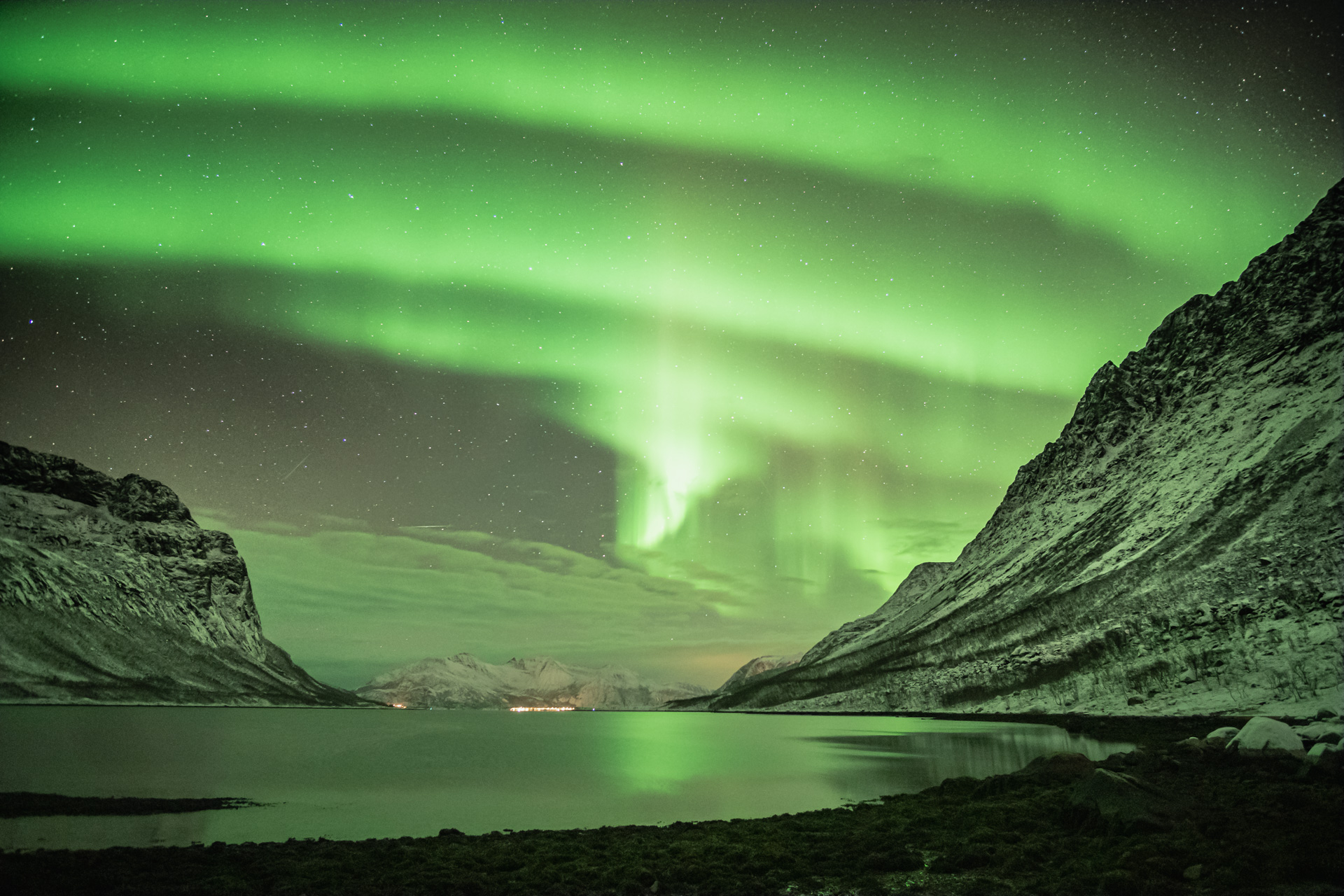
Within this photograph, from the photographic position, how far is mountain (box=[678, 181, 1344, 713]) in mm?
92312

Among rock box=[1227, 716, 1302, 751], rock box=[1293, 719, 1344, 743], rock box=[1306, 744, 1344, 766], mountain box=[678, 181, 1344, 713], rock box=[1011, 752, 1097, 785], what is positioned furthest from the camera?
mountain box=[678, 181, 1344, 713]

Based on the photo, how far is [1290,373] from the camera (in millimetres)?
139250

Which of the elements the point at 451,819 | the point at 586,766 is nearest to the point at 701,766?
the point at 586,766

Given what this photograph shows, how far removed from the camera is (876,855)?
68.9 feet

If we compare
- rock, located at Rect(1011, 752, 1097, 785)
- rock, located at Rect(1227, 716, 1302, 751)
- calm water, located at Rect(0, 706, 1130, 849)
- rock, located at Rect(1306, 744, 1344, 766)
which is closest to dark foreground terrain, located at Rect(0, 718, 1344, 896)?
rock, located at Rect(1306, 744, 1344, 766)

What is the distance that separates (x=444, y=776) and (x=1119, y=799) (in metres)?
44.2

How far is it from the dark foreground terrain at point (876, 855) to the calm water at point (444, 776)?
574 centimetres

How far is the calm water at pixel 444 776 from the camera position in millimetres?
29875

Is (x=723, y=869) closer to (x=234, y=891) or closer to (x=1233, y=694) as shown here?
(x=234, y=891)

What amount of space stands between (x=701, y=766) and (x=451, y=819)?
33.3 m

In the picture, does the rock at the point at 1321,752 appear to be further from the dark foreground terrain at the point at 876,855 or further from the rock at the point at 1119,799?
the rock at the point at 1119,799

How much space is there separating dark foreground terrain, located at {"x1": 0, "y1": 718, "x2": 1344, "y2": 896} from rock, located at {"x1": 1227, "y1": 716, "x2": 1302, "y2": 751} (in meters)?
4.57

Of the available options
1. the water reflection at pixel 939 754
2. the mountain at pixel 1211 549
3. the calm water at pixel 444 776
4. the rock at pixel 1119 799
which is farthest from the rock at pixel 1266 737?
the mountain at pixel 1211 549

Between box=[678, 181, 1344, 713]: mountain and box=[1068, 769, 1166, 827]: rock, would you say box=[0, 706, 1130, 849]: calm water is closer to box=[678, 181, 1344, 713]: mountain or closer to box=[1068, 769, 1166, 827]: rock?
box=[1068, 769, 1166, 827]: rock
